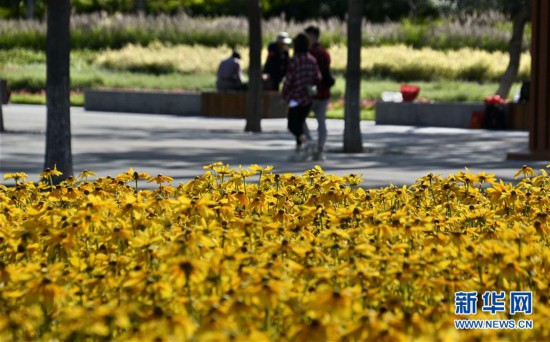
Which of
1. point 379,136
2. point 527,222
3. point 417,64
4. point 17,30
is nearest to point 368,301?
point 527,222

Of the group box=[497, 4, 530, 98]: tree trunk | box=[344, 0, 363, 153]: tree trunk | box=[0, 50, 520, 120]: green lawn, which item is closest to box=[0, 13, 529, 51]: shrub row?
box=[0, 50, 520, 120]: green lawn

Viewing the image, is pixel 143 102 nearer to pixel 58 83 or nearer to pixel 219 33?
pixel 219 33

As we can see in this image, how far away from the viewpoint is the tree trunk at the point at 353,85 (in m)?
21.1

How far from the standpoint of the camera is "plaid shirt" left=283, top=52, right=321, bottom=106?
1938 centimetres

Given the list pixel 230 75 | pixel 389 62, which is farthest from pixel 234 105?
pixel 389 62

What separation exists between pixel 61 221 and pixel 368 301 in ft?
6.29

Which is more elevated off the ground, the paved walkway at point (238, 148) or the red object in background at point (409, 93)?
the red object in background at point (409, 93)

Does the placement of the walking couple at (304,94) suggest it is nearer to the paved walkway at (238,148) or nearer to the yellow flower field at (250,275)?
the paved walkway at (238,148)

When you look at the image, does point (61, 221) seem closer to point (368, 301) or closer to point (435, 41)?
point (368, 301)

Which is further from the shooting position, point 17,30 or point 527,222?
point 17,30

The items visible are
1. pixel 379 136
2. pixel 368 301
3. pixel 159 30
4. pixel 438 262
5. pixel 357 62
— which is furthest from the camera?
pixel 159 30

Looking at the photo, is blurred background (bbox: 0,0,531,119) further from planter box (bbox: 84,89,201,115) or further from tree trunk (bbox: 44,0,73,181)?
tree trunk (bbox: 44,0,73,181)

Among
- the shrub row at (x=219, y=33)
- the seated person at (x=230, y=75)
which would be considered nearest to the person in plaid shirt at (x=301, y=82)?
the seated person at (x=230, y=75)

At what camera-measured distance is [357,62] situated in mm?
21234
